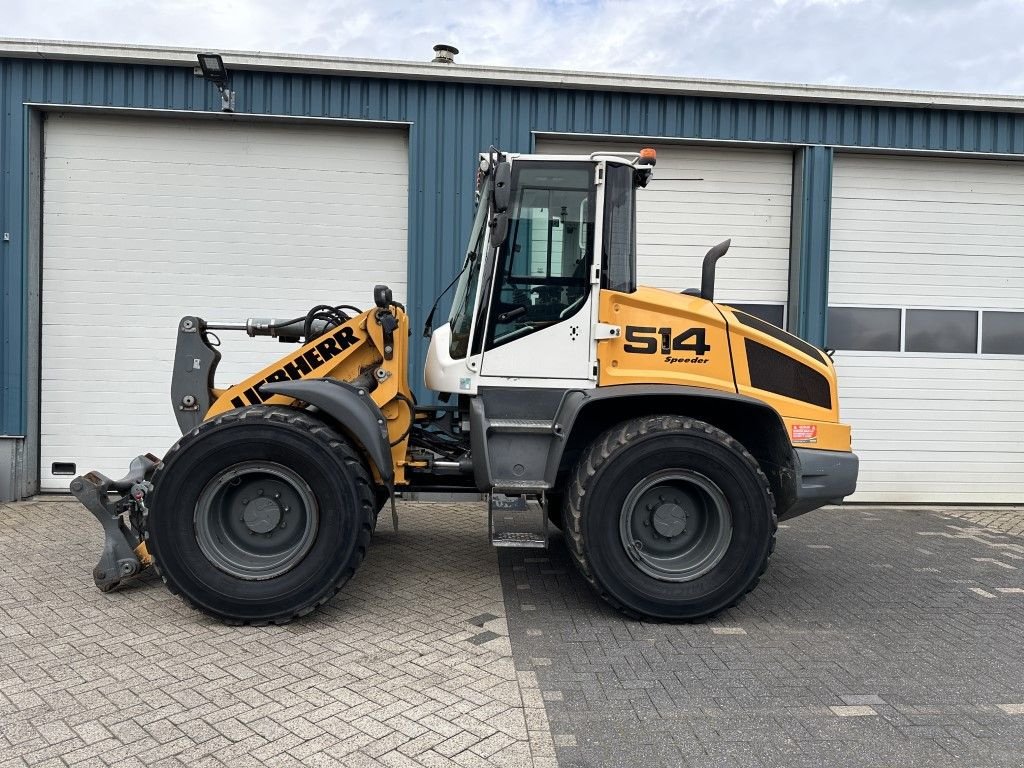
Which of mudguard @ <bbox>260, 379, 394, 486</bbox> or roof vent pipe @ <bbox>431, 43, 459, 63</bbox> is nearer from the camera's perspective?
mudguard @ <bbox>260, 379, 394, 486</bbox>

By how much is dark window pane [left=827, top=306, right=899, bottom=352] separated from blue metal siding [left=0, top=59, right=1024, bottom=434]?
325mm

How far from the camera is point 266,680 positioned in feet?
11.3

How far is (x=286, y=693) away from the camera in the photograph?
131 inches

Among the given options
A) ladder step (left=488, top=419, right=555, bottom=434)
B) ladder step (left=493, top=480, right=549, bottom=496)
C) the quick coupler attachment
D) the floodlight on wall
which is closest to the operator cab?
ladder step (left=488, top=419, right=555, bottom=434)

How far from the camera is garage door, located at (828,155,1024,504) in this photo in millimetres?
8469

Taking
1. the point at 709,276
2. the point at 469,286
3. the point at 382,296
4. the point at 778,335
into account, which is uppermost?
the point at 709,276

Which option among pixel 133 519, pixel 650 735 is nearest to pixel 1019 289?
pixel 650 735

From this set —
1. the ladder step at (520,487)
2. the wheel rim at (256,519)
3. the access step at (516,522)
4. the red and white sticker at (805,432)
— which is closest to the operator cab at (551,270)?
the ladder step at (520,487)

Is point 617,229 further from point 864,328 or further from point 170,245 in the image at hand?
point 170,245

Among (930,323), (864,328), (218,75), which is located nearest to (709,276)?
(864,328)

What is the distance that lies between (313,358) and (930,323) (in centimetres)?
755

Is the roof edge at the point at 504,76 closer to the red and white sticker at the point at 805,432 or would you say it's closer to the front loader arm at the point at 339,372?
the front loader arm at the point at 339,372

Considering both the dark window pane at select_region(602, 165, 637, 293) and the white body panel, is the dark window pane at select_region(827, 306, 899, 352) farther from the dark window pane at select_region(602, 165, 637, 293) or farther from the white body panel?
the dark window pane at select_region(602, 165, 637, 293)

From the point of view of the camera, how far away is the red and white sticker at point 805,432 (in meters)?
4.57
